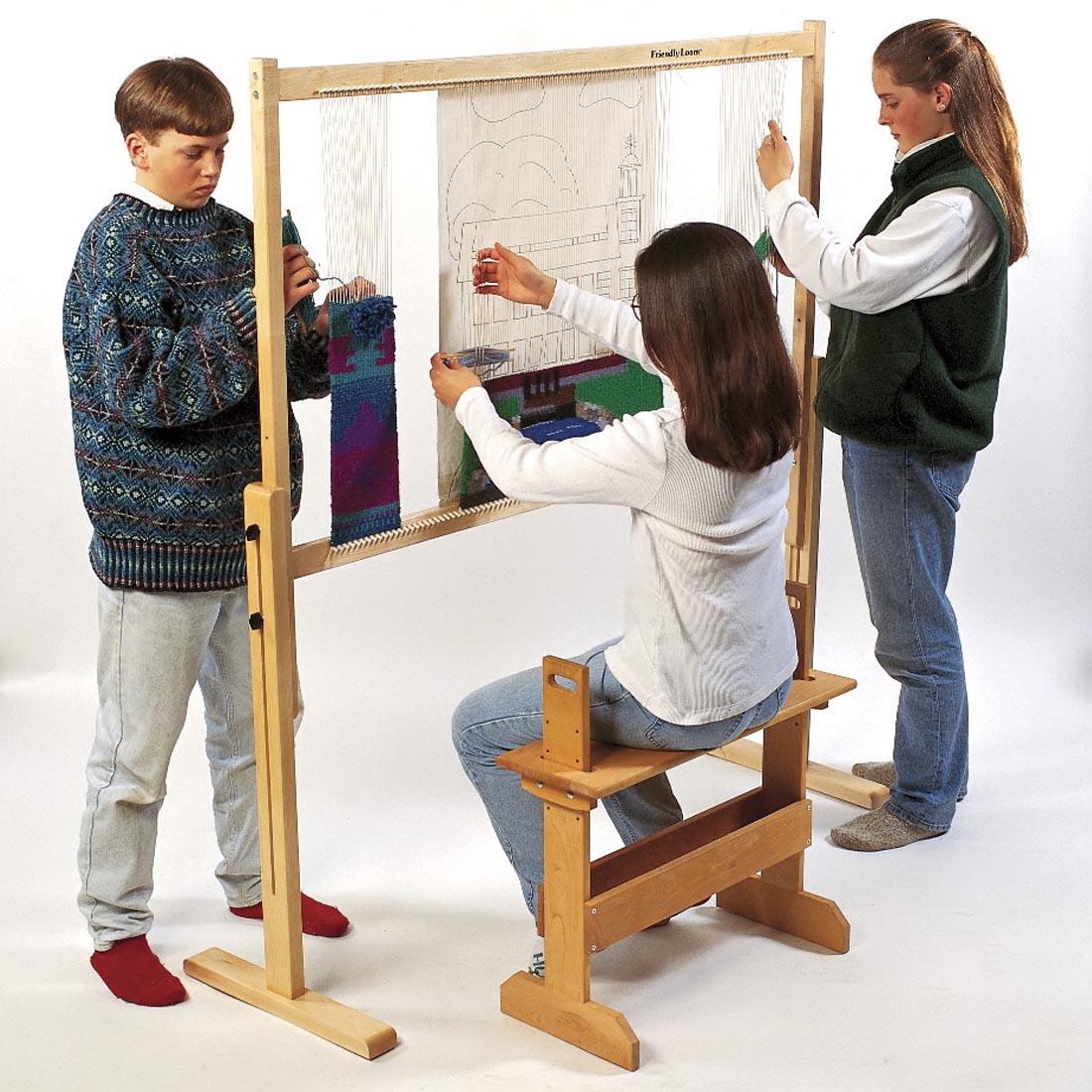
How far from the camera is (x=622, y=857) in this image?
3.01 metres

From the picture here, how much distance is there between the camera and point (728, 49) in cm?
326

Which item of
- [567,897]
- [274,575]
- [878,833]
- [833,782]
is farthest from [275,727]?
[833,782]

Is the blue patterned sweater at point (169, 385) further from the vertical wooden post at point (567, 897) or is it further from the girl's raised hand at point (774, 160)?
the girl's raised hand at point (774, 160)

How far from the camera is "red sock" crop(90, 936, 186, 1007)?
2.99 meters

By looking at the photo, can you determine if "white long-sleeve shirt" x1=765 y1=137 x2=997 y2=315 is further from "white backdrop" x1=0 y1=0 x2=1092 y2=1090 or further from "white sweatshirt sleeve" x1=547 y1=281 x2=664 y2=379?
"white backdrop" x1=0 y1=0 x2=1092 y2=1090

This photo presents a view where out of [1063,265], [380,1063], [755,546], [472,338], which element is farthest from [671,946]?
[1063,265]

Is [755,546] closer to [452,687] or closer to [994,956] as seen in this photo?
[994,956]

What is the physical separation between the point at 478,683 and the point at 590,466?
5.83 feet

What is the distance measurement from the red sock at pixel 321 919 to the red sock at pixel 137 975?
28cm

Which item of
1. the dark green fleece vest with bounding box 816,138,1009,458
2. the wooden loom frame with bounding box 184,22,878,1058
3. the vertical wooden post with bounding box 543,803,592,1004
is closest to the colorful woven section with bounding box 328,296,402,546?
the wooden loom frame with bounding box 184,22,878,1058

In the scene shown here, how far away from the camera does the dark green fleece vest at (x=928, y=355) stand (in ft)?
10.8

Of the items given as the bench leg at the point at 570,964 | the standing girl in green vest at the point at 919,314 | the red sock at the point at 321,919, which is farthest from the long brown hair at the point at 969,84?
the red sock at the point at 321,919

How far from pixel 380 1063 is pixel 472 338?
1.13 metres

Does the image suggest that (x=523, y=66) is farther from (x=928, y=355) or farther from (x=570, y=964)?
(x=570, y=964)
